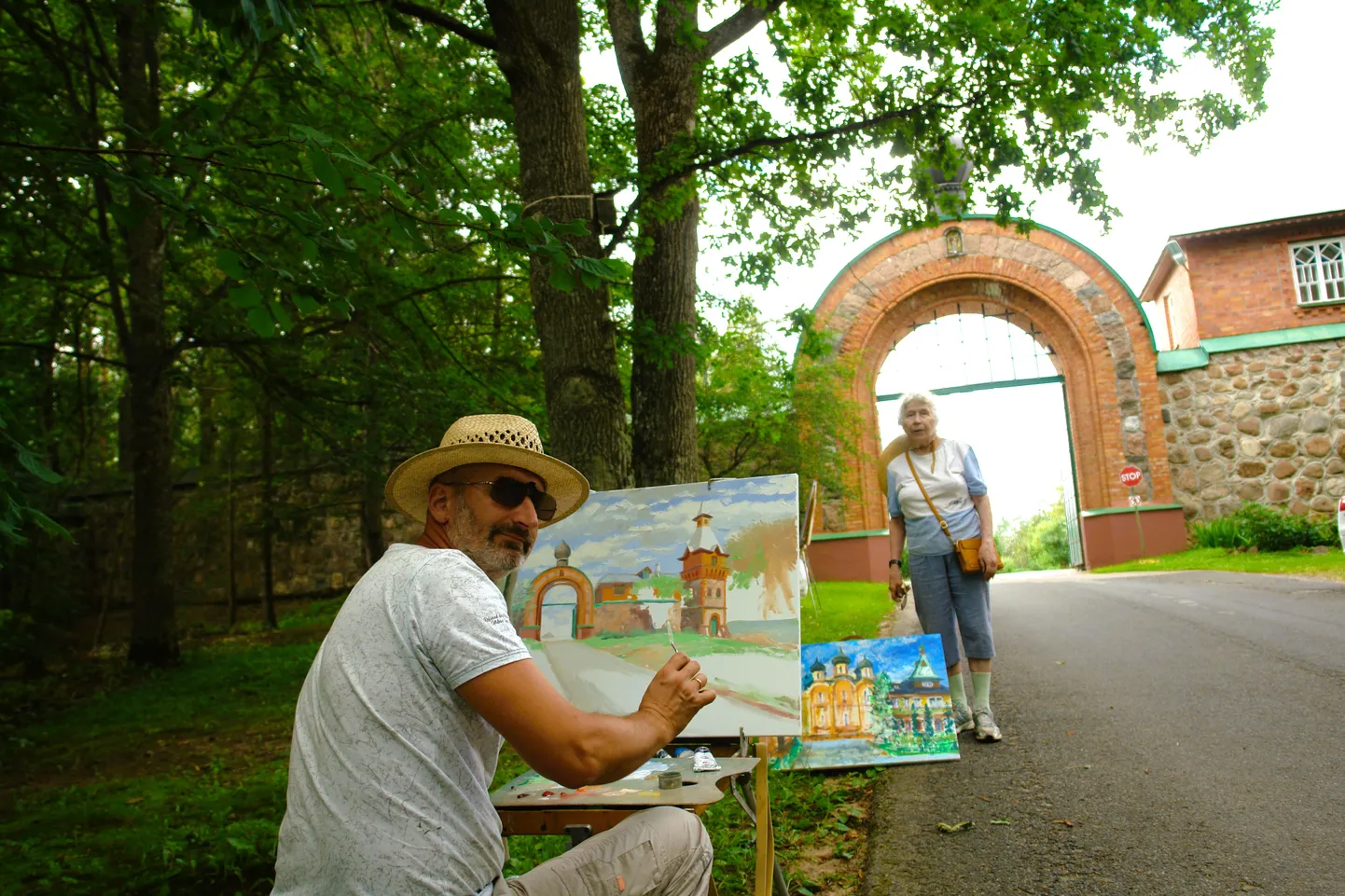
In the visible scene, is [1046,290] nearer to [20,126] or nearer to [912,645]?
[912,645]

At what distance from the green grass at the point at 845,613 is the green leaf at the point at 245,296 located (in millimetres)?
4020

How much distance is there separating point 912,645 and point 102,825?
15.1ft

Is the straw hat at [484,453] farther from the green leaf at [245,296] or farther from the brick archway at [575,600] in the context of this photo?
the brick archway at [575,600]

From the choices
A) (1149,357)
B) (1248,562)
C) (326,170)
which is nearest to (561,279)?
(326,170)

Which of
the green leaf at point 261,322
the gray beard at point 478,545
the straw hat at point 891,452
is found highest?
the green leaf at point 261,322

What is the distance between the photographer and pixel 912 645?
508 centimetres

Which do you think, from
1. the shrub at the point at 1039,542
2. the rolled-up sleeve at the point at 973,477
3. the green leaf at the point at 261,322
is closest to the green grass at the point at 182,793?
the rolled-up sleeve at the point at 973,477

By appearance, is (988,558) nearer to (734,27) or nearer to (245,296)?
(245,296)

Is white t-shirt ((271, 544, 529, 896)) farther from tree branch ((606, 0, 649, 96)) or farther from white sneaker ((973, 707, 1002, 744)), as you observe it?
tree branch ((606, 0, 649, 96))

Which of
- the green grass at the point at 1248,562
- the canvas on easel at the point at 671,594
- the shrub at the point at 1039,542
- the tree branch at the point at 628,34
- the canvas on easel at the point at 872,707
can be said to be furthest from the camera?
the shrub at the point at 1039,542

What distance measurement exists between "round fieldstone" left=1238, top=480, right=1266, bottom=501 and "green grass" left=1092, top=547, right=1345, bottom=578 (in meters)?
1.54

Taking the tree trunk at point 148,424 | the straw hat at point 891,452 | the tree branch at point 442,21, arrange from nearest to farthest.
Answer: the straw hat at point 891,452 → the tree branch at point 442,21 → the tree trunk at point 148,424

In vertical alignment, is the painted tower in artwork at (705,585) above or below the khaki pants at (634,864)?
above

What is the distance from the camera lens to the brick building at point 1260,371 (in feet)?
63.7
